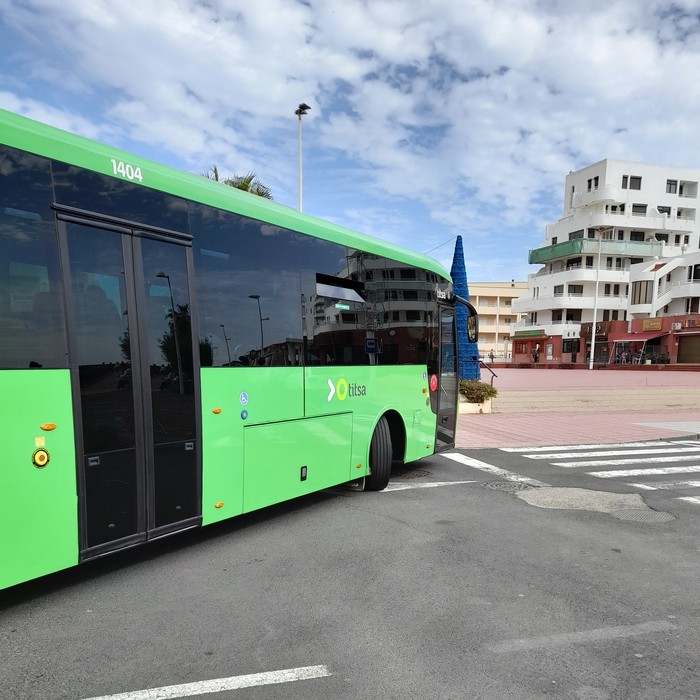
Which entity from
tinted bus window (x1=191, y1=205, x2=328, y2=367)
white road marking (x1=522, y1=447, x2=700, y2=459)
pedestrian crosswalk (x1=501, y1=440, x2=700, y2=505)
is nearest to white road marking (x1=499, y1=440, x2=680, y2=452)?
pedestrian crosswalk (x1=501, y1=440, x2=700, y2=505)

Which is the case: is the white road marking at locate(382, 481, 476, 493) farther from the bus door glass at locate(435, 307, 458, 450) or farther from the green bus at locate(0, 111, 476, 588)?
the green bus at locate(0, 111, 476, 588)

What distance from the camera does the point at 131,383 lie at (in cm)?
394

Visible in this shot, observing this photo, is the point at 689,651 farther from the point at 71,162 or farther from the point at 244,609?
the point at 71,162

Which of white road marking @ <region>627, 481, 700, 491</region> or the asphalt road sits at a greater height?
the asphalt road

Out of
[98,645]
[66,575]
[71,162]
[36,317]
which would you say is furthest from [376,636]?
[71,162]

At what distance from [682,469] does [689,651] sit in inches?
277

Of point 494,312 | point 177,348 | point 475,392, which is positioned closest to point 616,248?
point 494,312

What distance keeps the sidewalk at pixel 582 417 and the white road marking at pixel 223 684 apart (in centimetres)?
858

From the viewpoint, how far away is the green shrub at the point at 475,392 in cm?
1650

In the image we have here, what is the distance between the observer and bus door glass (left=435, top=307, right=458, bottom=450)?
8023mm

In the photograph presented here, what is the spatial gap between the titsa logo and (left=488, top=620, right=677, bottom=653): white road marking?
125 inches

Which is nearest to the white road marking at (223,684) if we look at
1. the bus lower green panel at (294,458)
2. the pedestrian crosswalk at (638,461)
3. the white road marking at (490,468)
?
the bus lower green panel at (294,458)

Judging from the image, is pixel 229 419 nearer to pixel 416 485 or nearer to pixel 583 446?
pixel 416 485

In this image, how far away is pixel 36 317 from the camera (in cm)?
342
